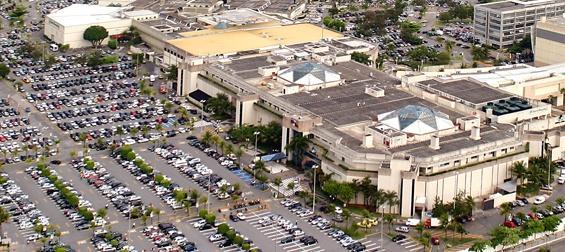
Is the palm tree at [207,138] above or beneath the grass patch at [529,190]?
above

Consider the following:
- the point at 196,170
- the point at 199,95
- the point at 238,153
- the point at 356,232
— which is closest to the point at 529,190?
the point at 356,232

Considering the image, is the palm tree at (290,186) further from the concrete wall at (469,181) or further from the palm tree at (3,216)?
the palm tree at (3,216)

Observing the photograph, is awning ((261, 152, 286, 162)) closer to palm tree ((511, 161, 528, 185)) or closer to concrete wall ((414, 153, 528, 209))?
concrete wall ((414, 153, 528, 209))

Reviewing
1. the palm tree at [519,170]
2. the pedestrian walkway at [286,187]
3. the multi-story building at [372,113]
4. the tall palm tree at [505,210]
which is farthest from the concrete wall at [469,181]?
the pedestrian walkway at [286,187]

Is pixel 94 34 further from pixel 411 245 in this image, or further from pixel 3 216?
pixel 411 245

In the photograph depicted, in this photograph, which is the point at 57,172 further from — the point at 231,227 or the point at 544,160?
the point at 544,160
